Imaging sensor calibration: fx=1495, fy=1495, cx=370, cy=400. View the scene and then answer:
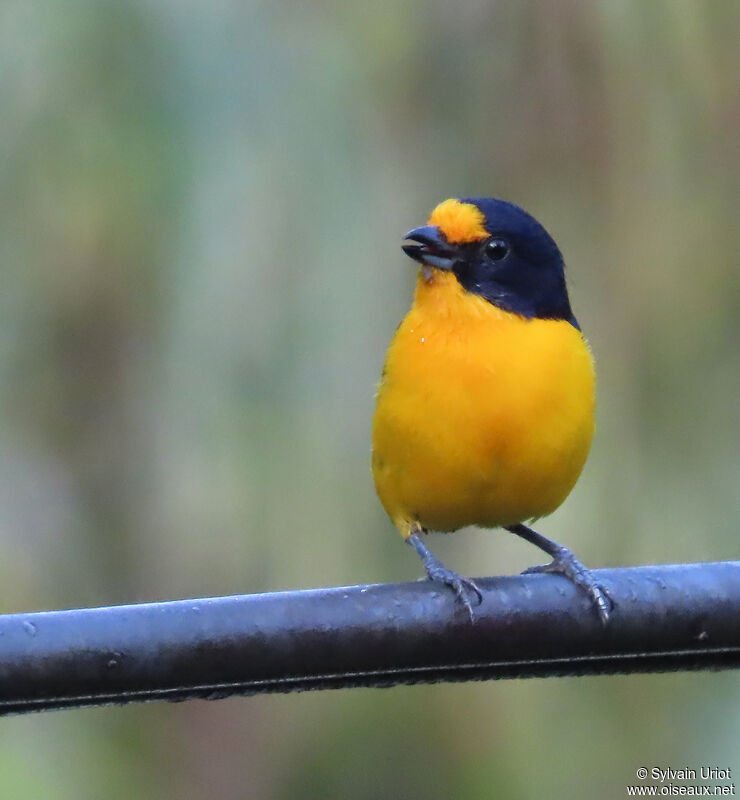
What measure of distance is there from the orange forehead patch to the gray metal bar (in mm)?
1231

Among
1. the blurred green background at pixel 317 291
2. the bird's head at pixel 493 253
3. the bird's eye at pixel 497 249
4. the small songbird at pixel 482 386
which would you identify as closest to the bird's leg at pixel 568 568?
the small songbird at pixel 482 386

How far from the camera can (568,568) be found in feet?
11.1

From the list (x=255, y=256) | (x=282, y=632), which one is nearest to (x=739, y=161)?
(x=255, y=256)

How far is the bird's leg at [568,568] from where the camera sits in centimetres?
233

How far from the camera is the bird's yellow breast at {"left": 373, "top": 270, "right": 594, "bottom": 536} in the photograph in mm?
3287

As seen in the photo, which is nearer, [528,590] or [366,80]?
[528,590]

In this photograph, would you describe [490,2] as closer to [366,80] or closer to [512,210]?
[366,80]

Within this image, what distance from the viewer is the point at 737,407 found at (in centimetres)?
433

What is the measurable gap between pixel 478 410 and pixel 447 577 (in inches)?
20.1

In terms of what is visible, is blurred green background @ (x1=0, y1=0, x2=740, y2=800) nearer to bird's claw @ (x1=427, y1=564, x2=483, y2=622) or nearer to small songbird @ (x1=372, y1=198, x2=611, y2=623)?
small songbird @ (x1=372, y1=198, x2=611, y2=623)

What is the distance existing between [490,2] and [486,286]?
1.29 metres

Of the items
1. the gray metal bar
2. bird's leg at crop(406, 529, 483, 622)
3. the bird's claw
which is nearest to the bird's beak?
bird's leg at crop(406, 529, 483, 622)

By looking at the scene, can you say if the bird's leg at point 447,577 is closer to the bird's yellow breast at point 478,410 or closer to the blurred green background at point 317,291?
the bird's yellow breast at point 478,410

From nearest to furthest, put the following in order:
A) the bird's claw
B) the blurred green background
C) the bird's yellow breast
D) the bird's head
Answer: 1. the bird's claw
2. the bird's yellow breast
3. the bird's head
4. the blurred green background
